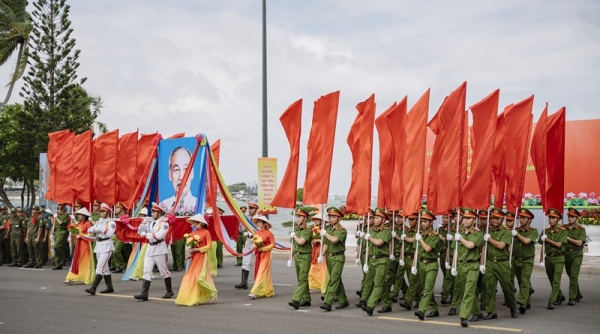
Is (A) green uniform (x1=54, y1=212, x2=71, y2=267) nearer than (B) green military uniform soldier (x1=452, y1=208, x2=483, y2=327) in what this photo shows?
No

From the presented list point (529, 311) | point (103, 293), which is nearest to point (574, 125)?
point (529, 311)

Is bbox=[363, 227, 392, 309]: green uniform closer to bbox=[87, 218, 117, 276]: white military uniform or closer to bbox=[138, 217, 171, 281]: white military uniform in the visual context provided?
bbox=[138, 217, 171, 281]: white military uniform

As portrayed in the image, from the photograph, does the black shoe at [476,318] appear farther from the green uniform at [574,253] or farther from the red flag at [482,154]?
the green uniform at [574,253]

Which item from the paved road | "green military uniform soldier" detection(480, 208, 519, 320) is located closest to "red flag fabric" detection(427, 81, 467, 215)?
"green military uniform soldier" detection(480, 208, 519, 320)

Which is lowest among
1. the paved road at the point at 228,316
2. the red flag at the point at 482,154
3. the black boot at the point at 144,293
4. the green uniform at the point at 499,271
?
the paved road at the point at 228,316

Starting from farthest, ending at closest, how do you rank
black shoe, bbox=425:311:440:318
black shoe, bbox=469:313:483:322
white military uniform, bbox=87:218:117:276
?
white military uniform, bbox=87:218:117:276 → black shoe, bbox=425:311:440:318 → black shoe, bbox=469:313:483:322

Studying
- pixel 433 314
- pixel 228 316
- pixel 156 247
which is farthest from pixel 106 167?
pixel 433 314

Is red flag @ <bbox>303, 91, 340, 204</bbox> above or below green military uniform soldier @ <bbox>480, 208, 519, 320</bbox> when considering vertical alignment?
above

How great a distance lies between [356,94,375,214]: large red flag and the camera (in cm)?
1328

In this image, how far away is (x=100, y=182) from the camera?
19.1 meters

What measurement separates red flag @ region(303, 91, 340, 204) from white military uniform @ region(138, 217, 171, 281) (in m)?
2.80

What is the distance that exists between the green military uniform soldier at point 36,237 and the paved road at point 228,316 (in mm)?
5252

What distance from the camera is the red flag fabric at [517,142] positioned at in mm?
12766

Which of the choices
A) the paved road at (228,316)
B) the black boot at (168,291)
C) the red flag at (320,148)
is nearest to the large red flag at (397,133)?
the red flag at (320,148)
